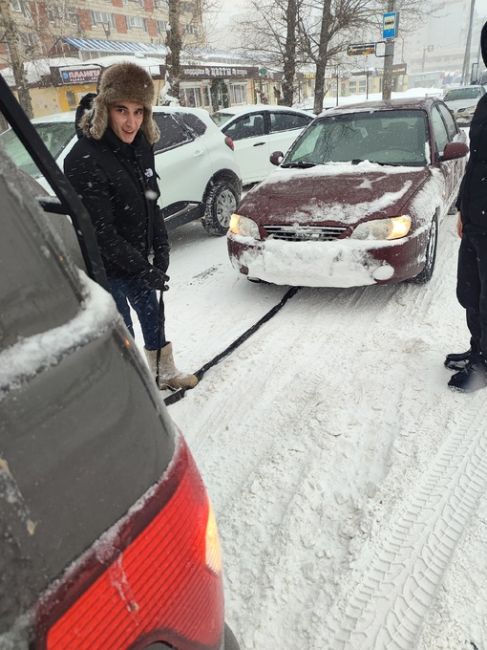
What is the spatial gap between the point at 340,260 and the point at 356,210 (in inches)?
18.1

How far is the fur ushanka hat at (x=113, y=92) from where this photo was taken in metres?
2.35

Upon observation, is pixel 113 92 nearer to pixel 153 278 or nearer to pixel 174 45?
pixel 153 278

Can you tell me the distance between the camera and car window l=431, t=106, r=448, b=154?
5012 millimetres

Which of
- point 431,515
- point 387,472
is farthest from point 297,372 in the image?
point 431,515

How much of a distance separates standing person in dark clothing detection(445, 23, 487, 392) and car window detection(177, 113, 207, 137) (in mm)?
4594

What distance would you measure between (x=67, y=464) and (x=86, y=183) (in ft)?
6.33

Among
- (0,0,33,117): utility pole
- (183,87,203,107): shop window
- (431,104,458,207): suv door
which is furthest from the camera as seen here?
(183,87,203,107): shop window

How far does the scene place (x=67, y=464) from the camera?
751mm

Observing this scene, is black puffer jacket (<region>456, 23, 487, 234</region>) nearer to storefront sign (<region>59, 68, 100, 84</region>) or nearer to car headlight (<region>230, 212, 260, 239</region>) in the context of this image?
car headlight (<region>230, 212, 260, 239</region>)

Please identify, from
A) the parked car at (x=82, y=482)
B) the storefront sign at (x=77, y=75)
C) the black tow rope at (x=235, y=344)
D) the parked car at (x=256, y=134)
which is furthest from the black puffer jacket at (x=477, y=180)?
the storefront sign at (x=77, y=75)

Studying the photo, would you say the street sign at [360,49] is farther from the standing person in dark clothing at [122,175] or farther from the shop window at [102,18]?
the shop window at [102,18]

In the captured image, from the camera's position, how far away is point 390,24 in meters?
13.4

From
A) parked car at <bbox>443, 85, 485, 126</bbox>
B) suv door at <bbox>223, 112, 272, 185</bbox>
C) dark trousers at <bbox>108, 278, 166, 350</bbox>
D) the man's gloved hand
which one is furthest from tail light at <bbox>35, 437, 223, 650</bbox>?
parked car at <bbox>443, 85, 485, 126</bbox>

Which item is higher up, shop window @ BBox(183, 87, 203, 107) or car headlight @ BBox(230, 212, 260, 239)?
shop window @ BBox(183, 87, 203, 107)
